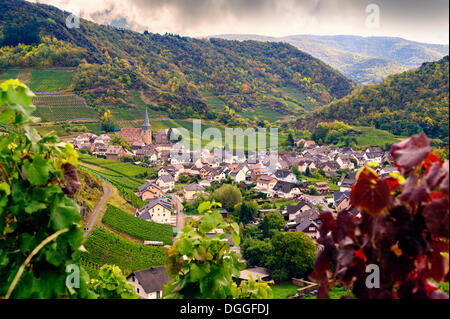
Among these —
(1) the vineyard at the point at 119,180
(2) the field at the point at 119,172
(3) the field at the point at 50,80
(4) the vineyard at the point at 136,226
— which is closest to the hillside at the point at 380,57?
(3) the field at the point at 50,80

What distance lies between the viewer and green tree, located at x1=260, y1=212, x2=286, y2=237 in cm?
2026

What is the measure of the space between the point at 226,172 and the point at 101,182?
522 inches

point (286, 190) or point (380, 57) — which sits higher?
point (380, 57)

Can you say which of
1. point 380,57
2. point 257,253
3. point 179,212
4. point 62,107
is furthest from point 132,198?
point 380,57

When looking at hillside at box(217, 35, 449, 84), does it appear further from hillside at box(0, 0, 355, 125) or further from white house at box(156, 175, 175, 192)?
white house at box(156, 175, 175, 192)

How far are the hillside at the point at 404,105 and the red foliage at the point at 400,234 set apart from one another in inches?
1937

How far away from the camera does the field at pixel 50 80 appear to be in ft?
159

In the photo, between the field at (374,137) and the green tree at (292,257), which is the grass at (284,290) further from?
the field at (374,137)

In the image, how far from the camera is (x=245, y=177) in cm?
3450

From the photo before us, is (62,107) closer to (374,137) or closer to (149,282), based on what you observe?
(374,137)

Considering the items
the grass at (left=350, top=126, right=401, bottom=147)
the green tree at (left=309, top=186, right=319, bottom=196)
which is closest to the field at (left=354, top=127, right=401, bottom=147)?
the grass at (left=350, top=126, right=401, bottom=147)

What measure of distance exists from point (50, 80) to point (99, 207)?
3643cm

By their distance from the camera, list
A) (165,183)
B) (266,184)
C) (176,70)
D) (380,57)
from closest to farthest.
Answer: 1. (165,183)
2. (266,184)
3. (176,70)
4. (380,57)
